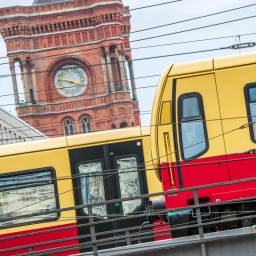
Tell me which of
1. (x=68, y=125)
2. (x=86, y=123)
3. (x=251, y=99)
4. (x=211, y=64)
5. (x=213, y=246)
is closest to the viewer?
(x=213, y=246)

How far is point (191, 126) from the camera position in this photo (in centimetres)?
→ 1769

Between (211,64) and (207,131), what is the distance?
3.31 feet

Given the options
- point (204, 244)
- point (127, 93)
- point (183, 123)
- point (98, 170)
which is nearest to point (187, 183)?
point (183, 123)

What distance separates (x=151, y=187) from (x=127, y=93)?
81914 mm

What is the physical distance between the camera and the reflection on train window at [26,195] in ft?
71.3

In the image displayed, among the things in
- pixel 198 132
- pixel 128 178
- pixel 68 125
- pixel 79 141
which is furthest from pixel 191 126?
pixel 68 125

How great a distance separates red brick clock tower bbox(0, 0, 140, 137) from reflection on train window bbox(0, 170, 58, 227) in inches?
3173

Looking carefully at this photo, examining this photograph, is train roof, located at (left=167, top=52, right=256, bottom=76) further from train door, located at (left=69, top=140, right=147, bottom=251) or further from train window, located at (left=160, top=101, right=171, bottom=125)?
train door, located at (left=69, top=140, right=147, bottom=251)

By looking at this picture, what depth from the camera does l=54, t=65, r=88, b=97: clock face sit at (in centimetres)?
10550

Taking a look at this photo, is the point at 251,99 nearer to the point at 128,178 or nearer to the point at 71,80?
the point at 128,178

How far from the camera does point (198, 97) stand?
17.7 meters

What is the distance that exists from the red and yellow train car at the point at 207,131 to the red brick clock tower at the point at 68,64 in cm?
8467

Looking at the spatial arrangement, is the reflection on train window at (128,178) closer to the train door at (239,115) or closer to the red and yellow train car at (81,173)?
the red and yellow train car at (81,173)

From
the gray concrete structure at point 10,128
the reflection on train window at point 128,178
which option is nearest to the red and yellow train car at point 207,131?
the reflection on train window at point 128,178
